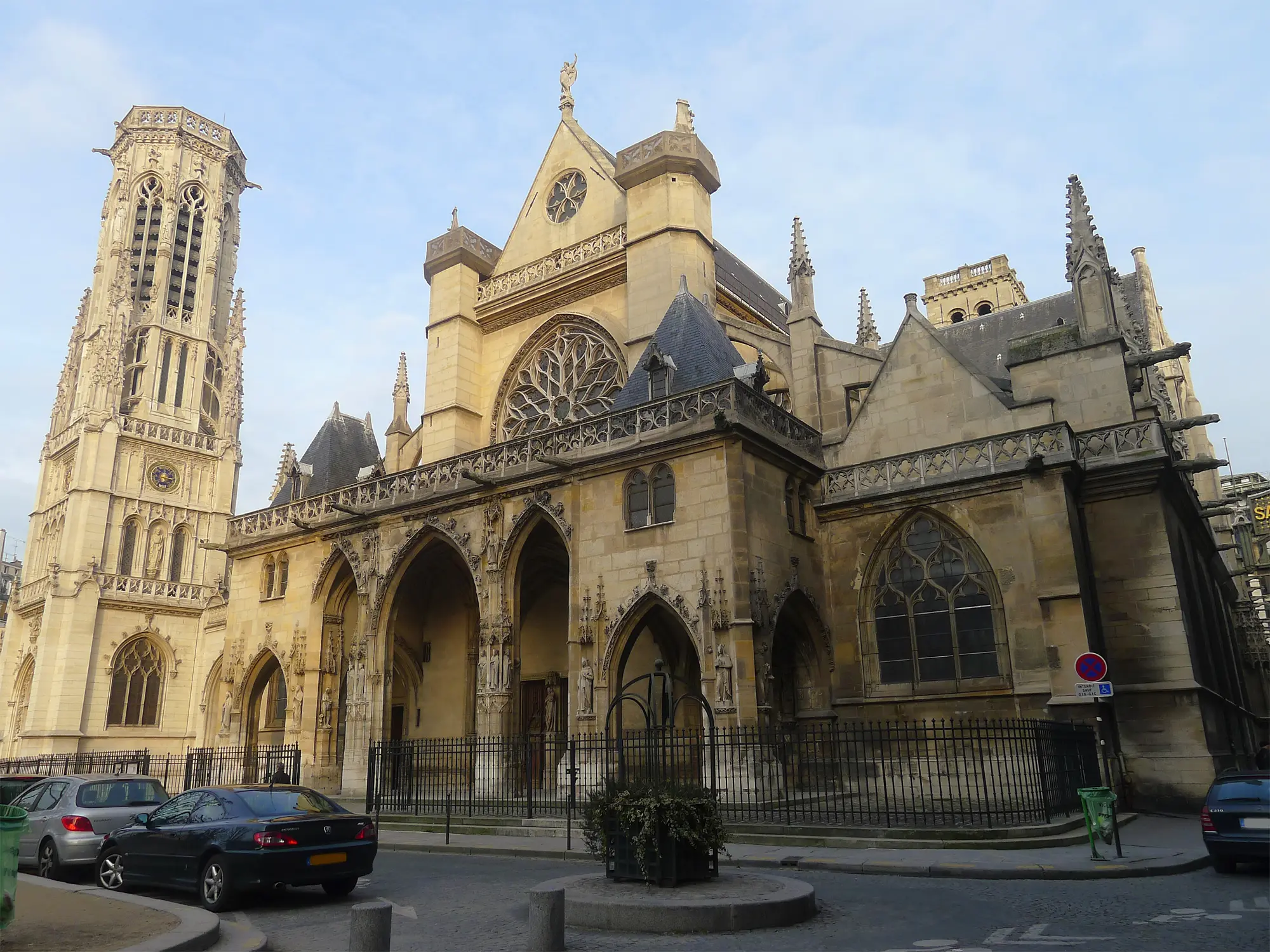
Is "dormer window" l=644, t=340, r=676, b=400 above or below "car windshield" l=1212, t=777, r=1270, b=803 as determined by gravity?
above

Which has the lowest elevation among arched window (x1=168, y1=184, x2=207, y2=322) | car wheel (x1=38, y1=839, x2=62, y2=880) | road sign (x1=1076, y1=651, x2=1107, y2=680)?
car wheel (x1=38, y1=839, x2=62, y2=880)

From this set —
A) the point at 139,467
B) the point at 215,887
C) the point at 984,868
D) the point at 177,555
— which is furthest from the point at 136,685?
the point at 984,868

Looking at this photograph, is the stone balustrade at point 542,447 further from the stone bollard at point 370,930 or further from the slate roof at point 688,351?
the stone bollard at point 370,930

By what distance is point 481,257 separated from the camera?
29609 mm

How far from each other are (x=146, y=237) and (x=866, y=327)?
36.5 meters

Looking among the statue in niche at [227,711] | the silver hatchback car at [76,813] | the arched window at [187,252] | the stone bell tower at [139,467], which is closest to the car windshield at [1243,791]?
the silver hatchback car at [76,813]

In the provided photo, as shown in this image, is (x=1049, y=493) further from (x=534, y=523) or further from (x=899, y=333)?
(x=534, y=523)

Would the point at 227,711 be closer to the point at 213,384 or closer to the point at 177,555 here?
the point at 177,555

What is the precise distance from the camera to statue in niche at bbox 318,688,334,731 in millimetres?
23875

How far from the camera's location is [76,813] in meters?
11.2

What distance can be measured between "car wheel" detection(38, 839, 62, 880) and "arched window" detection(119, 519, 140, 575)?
33.4 metres

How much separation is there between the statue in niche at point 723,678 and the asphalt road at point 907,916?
5883 mm

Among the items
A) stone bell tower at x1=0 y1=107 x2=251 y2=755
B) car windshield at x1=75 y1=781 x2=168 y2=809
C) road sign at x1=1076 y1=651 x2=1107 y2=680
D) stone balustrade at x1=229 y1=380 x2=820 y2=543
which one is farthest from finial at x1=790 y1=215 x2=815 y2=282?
stone bell tower at x1=0 y1=107 x2=251 y2=755

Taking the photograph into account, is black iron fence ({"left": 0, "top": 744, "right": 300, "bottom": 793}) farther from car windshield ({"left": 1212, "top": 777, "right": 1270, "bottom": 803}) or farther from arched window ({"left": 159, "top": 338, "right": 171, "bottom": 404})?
arched window ({"left": 159, "top": 338, "right": 171, "bottom": 404})
